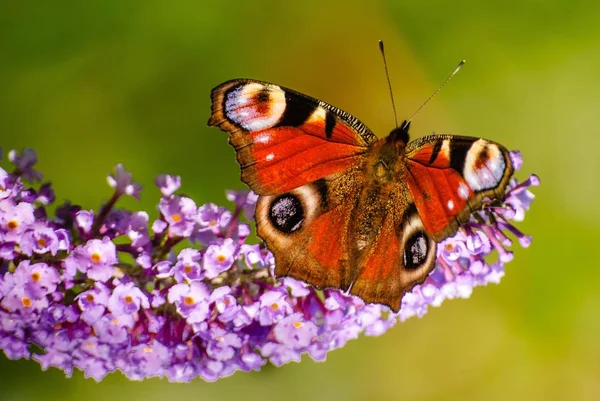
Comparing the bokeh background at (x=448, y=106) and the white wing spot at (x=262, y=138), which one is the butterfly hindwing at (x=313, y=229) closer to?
the white wing spot at (x=262, y=138)

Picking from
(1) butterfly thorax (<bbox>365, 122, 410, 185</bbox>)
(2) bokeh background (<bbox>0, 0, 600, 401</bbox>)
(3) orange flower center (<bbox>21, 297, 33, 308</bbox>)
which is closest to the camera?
(3) orange flower center (<bbox>21, 297, 33, 308</bbox>)

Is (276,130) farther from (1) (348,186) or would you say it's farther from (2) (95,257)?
(2) (95,257)

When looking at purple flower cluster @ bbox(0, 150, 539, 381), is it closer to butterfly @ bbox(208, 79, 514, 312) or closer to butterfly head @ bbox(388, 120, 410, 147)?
butterfly @ bbox(208, 79, 514, 312)

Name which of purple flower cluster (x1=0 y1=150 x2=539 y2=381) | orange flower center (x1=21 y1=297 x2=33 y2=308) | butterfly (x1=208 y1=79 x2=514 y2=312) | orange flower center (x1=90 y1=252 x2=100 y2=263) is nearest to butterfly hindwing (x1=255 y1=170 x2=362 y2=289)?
butterfly (x1=208 y1=79 x2=514 y2=312)

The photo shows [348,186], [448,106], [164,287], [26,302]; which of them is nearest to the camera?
[26,302]

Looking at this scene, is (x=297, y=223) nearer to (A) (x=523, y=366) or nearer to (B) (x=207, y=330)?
(B) (x=207, y=330)

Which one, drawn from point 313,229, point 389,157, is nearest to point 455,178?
point 389,157
